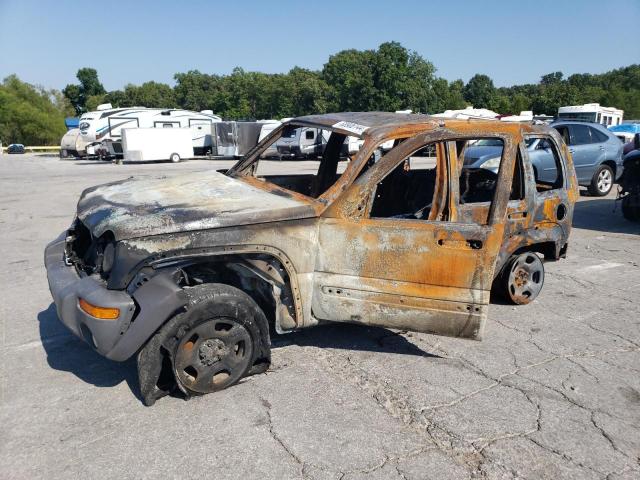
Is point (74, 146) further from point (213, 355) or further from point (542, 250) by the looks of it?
point (213, 355)

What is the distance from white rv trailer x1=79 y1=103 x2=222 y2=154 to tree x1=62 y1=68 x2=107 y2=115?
7681 centimetres

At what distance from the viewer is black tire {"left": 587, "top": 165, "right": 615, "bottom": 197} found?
38.8 ft

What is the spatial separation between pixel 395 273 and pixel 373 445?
1162 millimetres

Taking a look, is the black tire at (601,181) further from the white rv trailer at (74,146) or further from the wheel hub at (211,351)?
the white rv trailer at (74,146)

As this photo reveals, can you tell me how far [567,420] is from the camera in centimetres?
316

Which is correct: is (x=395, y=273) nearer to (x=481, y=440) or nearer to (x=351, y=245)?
(x=351, y=245)

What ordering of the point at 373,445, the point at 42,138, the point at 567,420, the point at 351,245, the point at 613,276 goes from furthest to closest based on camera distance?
the point at 42,138, the point at 613,276, the point at 351,245, the point at 567,420, the point at 373,445

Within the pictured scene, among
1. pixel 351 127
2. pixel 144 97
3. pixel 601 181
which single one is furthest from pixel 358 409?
pixel 144 97

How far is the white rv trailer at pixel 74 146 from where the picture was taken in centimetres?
3131

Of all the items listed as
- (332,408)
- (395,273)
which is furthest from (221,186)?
(332,408)

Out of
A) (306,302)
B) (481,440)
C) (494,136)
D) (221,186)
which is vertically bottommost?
(481,440)

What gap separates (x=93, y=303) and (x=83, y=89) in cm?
11008

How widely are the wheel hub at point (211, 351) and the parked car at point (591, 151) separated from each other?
10.4 meters

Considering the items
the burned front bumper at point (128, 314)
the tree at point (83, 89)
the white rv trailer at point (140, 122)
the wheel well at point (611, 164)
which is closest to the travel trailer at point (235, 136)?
the white rv trailer at point (140, 122)
